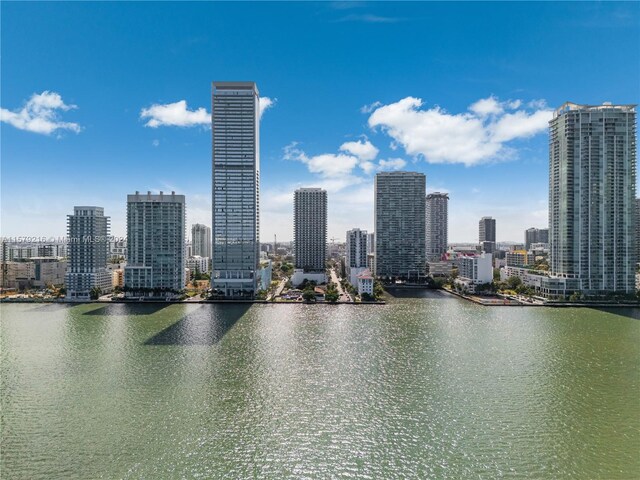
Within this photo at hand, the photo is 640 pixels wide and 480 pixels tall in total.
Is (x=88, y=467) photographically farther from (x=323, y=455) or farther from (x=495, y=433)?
(x=495, y=433)

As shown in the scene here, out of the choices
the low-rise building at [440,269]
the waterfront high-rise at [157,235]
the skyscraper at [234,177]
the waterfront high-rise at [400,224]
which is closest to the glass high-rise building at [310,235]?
the waterfront high-rise at [400,224]

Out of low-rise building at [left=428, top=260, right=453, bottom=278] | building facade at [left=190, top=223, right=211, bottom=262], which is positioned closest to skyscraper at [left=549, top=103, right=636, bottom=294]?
low-rise building at [left=428, top=260, right=453, bottom=278]

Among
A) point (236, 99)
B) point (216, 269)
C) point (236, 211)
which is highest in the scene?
point (236, 99)

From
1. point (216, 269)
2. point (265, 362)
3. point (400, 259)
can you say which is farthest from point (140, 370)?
Answer: point (400, 259)

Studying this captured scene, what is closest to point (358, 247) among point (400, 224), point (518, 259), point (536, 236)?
point (400, 224)

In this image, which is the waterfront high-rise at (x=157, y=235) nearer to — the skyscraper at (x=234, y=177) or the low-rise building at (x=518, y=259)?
the skyscraper at (x=234, y=177)

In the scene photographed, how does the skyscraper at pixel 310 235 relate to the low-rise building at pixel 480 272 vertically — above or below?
above
